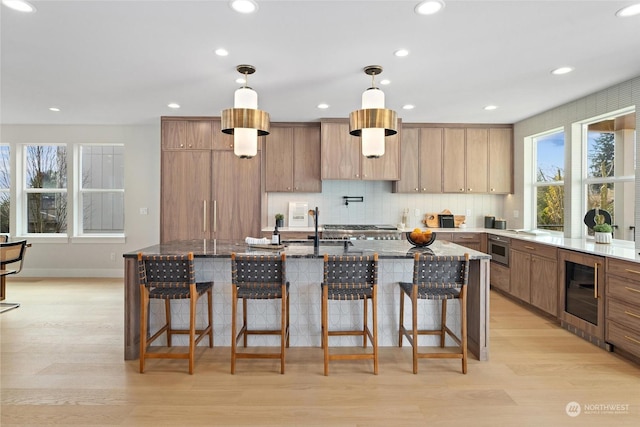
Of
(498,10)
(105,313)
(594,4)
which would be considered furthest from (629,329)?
(105,313)

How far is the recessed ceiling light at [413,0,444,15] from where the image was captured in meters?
2.25

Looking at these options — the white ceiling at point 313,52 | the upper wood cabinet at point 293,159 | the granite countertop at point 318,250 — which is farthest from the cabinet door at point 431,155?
the granite countertop at point 318,250

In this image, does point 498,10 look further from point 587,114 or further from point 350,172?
point 350,172

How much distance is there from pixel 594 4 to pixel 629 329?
2422 millimetres

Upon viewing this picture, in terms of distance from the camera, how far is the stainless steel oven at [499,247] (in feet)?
15.5

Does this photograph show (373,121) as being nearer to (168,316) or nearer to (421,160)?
(168,316)

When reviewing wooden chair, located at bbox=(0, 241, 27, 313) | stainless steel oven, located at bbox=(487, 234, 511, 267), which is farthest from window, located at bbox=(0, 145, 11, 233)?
stainless steel oven, located at bbox=(487, 234, 511, 267)

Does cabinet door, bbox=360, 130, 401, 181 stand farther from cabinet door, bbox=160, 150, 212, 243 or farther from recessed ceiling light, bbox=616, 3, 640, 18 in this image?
recessed ceiling light, bbox=616, 3, 640, 18

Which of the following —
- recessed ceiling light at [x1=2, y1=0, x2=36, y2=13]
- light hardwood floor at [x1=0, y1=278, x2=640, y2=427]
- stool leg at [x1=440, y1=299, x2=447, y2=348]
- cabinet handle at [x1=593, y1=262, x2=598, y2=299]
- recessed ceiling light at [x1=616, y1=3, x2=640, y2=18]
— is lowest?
light hardwood floor at [x1=0, y1=278, x2=640, y2=427]

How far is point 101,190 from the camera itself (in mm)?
6070

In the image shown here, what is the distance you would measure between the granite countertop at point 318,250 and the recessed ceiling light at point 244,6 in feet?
5.61

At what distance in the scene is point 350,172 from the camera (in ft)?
17.6

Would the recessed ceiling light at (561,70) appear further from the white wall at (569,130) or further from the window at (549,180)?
the window at (549,180)

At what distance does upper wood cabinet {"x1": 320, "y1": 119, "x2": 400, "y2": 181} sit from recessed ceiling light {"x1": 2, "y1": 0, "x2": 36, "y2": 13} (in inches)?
139
